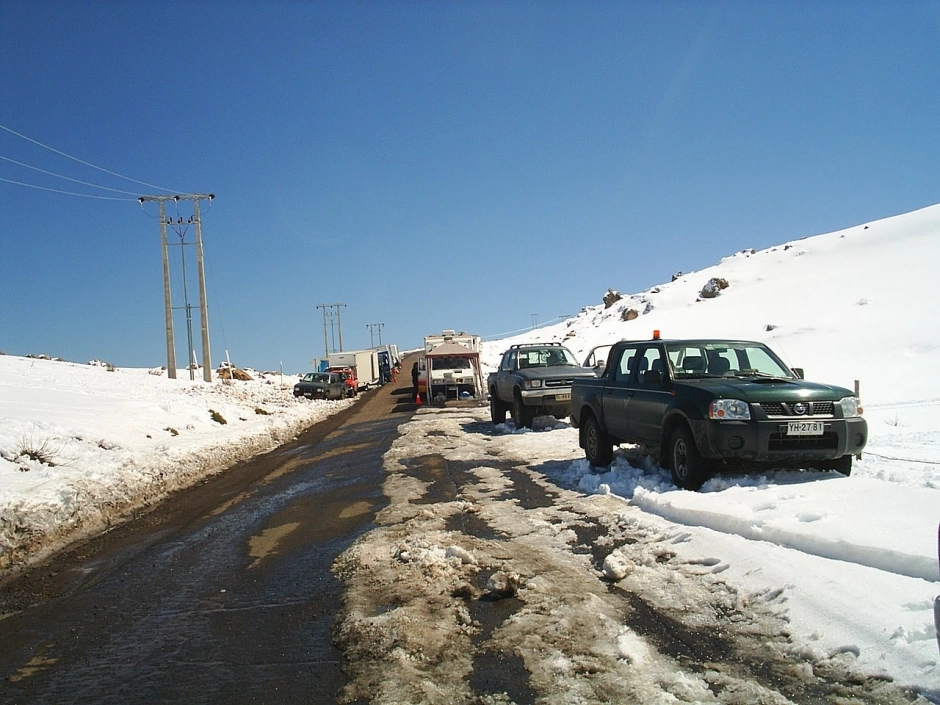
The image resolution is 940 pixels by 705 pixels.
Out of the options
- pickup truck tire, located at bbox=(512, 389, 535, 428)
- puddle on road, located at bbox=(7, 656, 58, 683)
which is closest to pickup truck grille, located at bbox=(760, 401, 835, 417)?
puddle on road, located at bbox=(7, 656, 58, 683)

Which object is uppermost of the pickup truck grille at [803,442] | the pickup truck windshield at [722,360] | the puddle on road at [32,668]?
the pickup truck windshield at [722,360]

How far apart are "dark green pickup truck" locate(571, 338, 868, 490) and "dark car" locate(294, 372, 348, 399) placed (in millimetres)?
30006

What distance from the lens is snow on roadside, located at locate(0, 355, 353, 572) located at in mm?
8516

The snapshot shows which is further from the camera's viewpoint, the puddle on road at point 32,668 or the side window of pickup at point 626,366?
the side window of pickup at point 626,366

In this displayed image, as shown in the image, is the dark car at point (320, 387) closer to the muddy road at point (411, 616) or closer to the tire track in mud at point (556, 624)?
the muddy road at point (411, 616)

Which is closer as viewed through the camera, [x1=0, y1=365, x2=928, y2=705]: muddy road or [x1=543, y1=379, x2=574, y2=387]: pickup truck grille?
[x1=0, y1=365, x2=928, y2=705]: muddy road

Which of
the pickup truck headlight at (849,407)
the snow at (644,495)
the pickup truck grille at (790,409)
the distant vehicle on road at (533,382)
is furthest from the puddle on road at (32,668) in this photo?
the distant vehicle on road at (533,382)

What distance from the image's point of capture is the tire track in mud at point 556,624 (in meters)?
3.62

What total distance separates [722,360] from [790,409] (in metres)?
1.70

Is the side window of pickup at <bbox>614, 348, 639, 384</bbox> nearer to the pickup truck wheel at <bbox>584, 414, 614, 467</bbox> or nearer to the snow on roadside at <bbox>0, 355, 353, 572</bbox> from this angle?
the pickup truck wheel at <bbox>584, 414, 614, 467</bbox>

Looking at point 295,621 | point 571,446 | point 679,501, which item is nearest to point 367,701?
point 295,621

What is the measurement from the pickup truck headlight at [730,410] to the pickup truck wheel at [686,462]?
0.48 meters

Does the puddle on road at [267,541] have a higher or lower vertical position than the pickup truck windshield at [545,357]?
lower

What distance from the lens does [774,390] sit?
7719 millimetres
